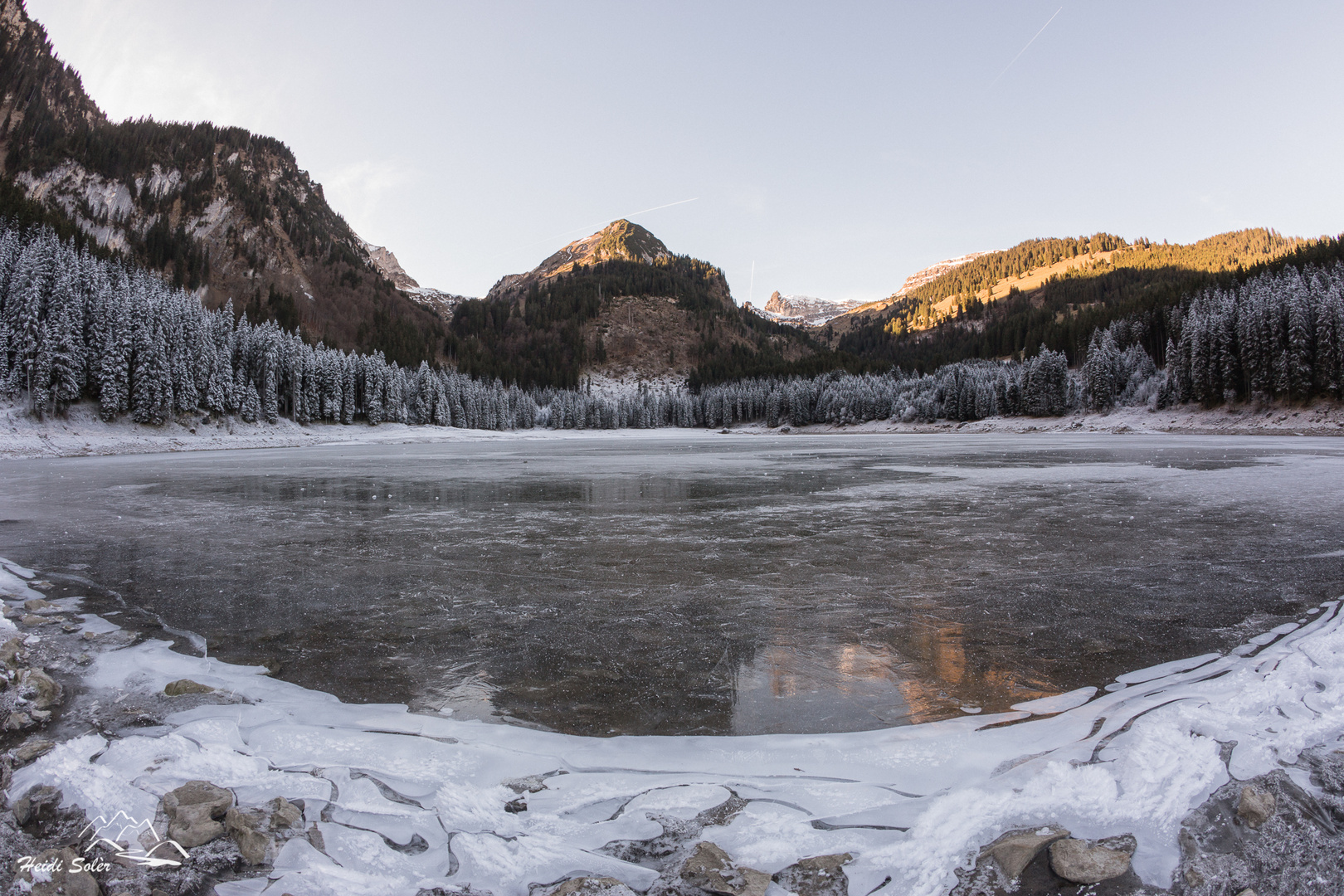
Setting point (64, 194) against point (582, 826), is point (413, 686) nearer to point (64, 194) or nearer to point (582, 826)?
point (582, 826)

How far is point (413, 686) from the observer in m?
4.38

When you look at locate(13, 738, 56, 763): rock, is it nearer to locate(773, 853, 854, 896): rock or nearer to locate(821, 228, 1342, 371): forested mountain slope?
locate(773, 853, 854, 896): rock

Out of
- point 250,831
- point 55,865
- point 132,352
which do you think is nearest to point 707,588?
point 250,831

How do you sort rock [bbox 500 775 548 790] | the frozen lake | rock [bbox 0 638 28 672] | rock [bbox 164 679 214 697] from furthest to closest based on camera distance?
rock [bbox 0 638 28 672] → the frozen lake → rock [bbox 164 679 214 697] → rock [bbox 500 775 548 790]

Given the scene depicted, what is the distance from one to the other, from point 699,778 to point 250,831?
2.12 m

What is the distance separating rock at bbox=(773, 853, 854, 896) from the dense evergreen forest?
59.2 metres

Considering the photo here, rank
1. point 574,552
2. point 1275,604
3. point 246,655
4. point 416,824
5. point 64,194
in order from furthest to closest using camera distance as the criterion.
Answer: point 64,194, point 574,552, point 1275,604, point 246,655, point 416,824

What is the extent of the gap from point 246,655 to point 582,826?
3.88 meters

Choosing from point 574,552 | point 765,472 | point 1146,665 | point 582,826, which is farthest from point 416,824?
point 765,472

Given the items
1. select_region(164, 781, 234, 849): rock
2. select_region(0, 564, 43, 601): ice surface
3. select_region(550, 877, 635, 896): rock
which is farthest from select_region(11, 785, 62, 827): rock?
select_region(0, 564, 43, 601): ice surface

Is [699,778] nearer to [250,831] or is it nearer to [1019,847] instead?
[1019,847]

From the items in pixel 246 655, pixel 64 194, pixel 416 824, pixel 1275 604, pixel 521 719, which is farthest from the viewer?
pixel 64 194

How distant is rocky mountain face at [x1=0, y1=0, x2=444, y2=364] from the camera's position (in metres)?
129

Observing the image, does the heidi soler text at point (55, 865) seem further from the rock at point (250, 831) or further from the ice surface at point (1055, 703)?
the ice surface at point (1055, 703)
